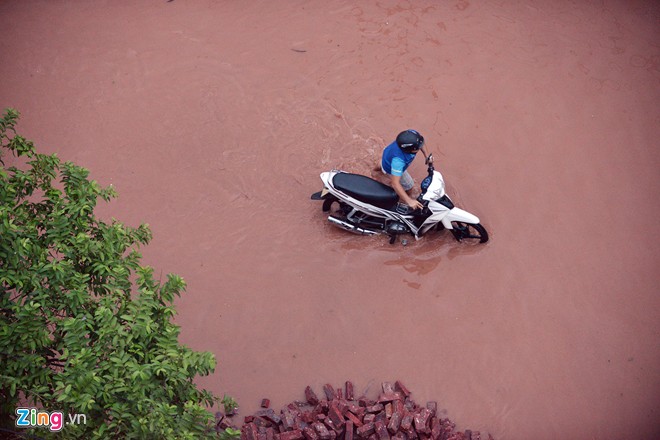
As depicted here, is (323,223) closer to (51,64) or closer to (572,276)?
(572,276)

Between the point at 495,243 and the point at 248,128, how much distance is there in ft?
12.9

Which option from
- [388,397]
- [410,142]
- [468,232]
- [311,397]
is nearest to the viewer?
[388,397]

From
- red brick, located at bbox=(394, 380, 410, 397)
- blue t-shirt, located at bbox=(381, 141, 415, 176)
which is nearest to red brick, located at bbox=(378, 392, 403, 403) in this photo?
red brick, located at bbox=(394, 380, 410, 397)

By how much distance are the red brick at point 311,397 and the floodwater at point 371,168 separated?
0.24 m

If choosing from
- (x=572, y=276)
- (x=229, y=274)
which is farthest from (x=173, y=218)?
(x=572, y=276)

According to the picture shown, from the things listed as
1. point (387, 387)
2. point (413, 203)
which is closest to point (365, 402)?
point (387, 387)

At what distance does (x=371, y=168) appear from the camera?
8.41 meters

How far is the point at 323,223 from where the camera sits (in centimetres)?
807

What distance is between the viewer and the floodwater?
700 cm

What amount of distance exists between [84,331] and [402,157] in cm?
414

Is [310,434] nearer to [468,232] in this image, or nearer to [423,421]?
[423,421]

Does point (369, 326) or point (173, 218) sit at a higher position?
point (173, 218)

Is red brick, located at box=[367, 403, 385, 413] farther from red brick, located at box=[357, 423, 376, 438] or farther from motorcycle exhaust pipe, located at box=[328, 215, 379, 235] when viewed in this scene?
motorcycle exhaust pipe, located at box=[328, 215, 379, 235]

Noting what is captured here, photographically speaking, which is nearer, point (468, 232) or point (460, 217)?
point (460, 217)
